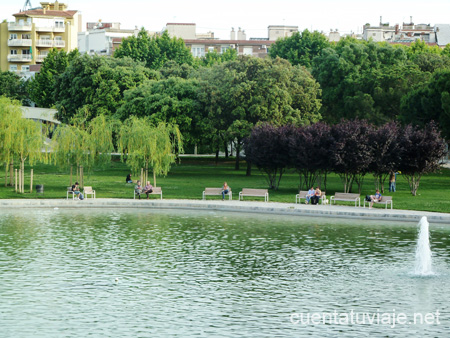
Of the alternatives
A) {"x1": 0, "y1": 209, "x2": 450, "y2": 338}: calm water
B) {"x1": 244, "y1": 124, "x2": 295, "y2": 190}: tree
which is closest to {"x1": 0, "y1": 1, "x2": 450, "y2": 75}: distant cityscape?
{"x1": 244, "y1": 124, "x2": 295, "y2": 190}: tree

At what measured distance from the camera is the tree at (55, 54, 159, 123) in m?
74.4

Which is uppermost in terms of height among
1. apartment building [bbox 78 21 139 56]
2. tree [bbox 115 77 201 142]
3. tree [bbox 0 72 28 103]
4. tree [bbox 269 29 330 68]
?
apartment building [bbox 78 21 139 56]

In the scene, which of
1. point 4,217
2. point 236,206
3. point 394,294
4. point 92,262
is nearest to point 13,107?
point 4,217

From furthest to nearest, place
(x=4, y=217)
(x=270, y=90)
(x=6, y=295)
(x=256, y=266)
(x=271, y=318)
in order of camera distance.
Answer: (x=270, y=90) → (x=4, y=217) → (x=256, y=266) → (x=6, y=295) → (x=271, y=318)

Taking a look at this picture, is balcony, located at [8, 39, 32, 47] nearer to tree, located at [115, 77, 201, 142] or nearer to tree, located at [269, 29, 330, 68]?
tree, located at [269, 29, 330, 68]

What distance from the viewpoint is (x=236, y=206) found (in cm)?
3744

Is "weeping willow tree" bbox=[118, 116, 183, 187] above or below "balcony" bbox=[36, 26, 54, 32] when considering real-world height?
below

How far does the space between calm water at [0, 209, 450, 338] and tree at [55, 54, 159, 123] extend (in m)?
42.2

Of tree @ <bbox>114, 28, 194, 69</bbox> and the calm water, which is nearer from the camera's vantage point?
the calm water

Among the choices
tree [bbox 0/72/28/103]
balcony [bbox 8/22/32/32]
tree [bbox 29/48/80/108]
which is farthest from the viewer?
balcony [bbox 8/22/32/32]

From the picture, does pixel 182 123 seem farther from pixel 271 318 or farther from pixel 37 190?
pixel 271 318

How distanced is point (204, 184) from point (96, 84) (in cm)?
2849

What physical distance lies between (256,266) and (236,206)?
1427 centimetres

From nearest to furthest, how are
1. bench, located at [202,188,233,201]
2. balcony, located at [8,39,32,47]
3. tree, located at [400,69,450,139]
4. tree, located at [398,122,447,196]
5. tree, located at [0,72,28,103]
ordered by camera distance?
bench, located at [202,188,233,201], tree, located at [398,122,447,196], tree, located at [400,69,450,139], tree, located at [0,72,28,103], balcony, located at [8,39,32,47]
